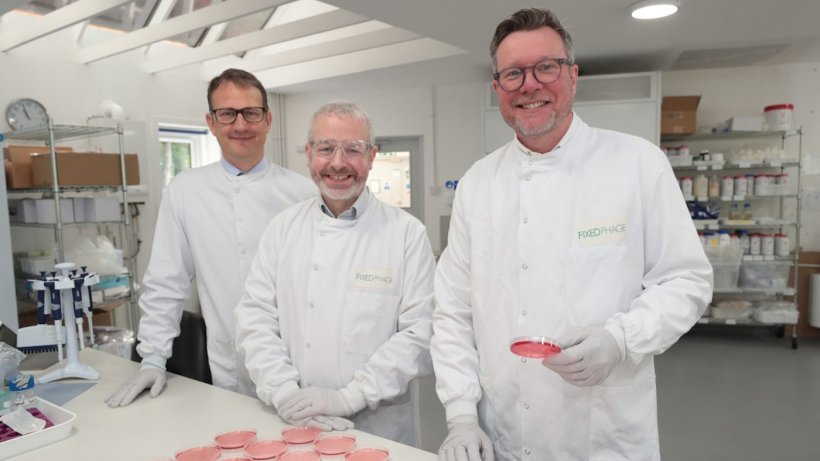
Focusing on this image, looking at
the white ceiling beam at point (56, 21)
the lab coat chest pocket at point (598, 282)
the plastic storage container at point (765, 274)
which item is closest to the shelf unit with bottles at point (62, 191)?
the white ceiling beam at point (56, 21)

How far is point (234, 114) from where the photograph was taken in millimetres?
1795

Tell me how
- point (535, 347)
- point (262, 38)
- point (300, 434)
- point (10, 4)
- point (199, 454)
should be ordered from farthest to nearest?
point (262, 38) → point (10, 4) → point (300, 434) → point (199, 454) → point (535, 347)

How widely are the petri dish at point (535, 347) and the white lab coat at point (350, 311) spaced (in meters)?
0.48

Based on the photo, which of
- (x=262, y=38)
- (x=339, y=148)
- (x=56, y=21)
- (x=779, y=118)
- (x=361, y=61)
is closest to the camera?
(x=339, y=148)

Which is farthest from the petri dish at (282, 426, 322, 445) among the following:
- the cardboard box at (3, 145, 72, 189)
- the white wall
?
the white wall

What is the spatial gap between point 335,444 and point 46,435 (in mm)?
723

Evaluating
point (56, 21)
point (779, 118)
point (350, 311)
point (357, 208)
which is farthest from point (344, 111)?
point (779, 118)

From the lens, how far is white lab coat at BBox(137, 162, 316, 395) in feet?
6.08

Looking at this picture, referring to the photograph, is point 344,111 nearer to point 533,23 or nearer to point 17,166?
point 533,23

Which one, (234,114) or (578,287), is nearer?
(578,287)

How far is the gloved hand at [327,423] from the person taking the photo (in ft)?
4.30

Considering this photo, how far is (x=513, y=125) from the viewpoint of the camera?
4.29 feet

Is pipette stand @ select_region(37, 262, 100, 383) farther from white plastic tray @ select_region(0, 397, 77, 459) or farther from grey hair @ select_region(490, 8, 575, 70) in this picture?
grey hair @ select_region(490, 8, 575, 70)

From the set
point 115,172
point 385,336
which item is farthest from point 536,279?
point 115,172
